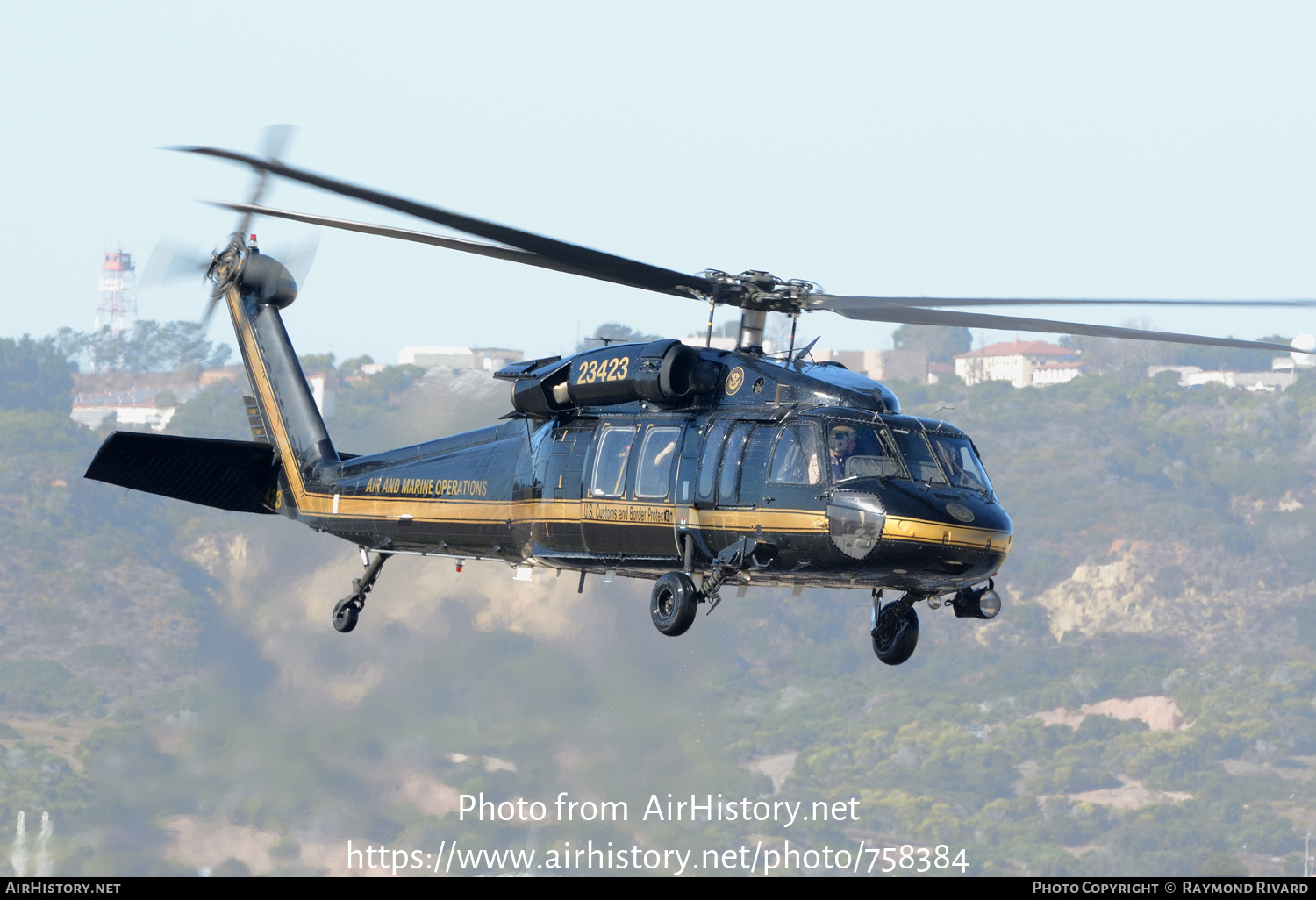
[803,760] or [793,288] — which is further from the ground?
[793,288]

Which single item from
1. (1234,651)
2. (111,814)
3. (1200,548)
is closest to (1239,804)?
(1234,651)

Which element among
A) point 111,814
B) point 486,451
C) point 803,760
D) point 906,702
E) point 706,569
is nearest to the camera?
point 706,569

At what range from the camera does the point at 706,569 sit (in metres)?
19.7

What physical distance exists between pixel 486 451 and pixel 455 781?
91.4 metres

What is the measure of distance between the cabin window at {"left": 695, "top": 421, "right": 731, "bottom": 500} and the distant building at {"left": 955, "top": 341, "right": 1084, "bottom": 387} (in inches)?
6540

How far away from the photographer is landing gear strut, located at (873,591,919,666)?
20734 mm

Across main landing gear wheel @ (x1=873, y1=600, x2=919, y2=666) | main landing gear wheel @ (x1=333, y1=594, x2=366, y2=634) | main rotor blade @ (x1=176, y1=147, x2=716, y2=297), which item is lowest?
main landing gear wheel @ (x1=333, y1=594, x2=366, y2=634)

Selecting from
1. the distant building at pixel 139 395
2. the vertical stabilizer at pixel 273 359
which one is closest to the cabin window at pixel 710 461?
the vertical stabilizer at pixel 273 359

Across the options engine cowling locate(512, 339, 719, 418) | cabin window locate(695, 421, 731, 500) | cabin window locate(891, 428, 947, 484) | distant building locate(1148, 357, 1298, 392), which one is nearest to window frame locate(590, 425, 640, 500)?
engine cowling locate(512, 339, 719, 418)

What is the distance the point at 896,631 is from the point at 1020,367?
594 feet

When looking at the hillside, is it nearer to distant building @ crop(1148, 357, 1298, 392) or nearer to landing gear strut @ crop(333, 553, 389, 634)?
distant building @ crop(1148, 357, 1298, 392)

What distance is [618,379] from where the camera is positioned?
68.1ft

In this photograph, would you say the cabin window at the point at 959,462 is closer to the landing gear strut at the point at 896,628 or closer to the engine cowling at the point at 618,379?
the landing gear strut at the point at 896,628

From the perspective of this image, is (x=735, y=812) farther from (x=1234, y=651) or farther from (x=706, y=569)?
(x=706, y=569)
